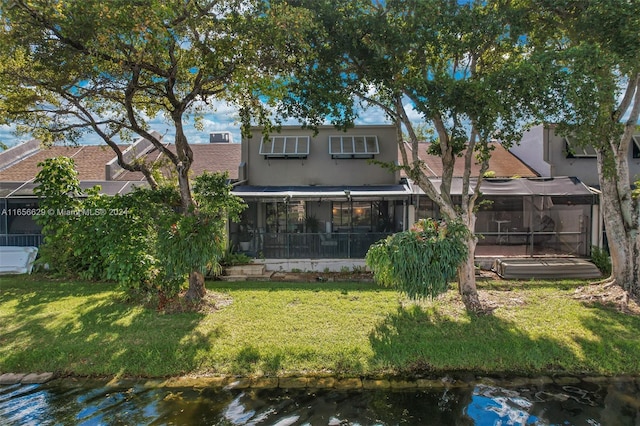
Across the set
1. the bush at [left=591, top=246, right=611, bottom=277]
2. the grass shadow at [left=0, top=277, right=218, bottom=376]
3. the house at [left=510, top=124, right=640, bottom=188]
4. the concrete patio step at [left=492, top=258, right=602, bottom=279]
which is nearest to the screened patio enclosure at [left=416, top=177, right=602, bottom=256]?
the bush at [left=591, top=246, right=611, bottom=277]

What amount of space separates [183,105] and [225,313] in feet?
18.7

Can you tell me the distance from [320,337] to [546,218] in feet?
42.1

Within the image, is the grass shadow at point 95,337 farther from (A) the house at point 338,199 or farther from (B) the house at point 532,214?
(B) the house at point 532,214

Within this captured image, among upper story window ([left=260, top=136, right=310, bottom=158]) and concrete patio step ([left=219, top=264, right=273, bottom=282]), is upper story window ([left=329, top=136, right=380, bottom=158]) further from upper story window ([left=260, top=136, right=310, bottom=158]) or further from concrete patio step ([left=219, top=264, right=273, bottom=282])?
concrete patio step ([left=219, top=264, right=273, bottom=282])

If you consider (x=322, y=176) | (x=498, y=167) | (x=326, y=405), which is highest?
(x=498, y=167)

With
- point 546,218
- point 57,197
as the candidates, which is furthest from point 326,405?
point 546,218

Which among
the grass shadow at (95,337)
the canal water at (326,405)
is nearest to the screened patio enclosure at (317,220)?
the grass shadow at (95,337)

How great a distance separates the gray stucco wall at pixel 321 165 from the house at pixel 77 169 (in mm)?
1489

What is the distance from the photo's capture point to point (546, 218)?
50.8ft

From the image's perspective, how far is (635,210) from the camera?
10078mm

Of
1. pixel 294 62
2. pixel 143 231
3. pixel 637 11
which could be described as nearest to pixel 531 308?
pixel 637 11

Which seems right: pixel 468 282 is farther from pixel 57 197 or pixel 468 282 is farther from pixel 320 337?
pixel 57 197

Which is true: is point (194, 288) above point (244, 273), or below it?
above

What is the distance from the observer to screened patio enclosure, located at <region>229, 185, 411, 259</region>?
13.9 m
